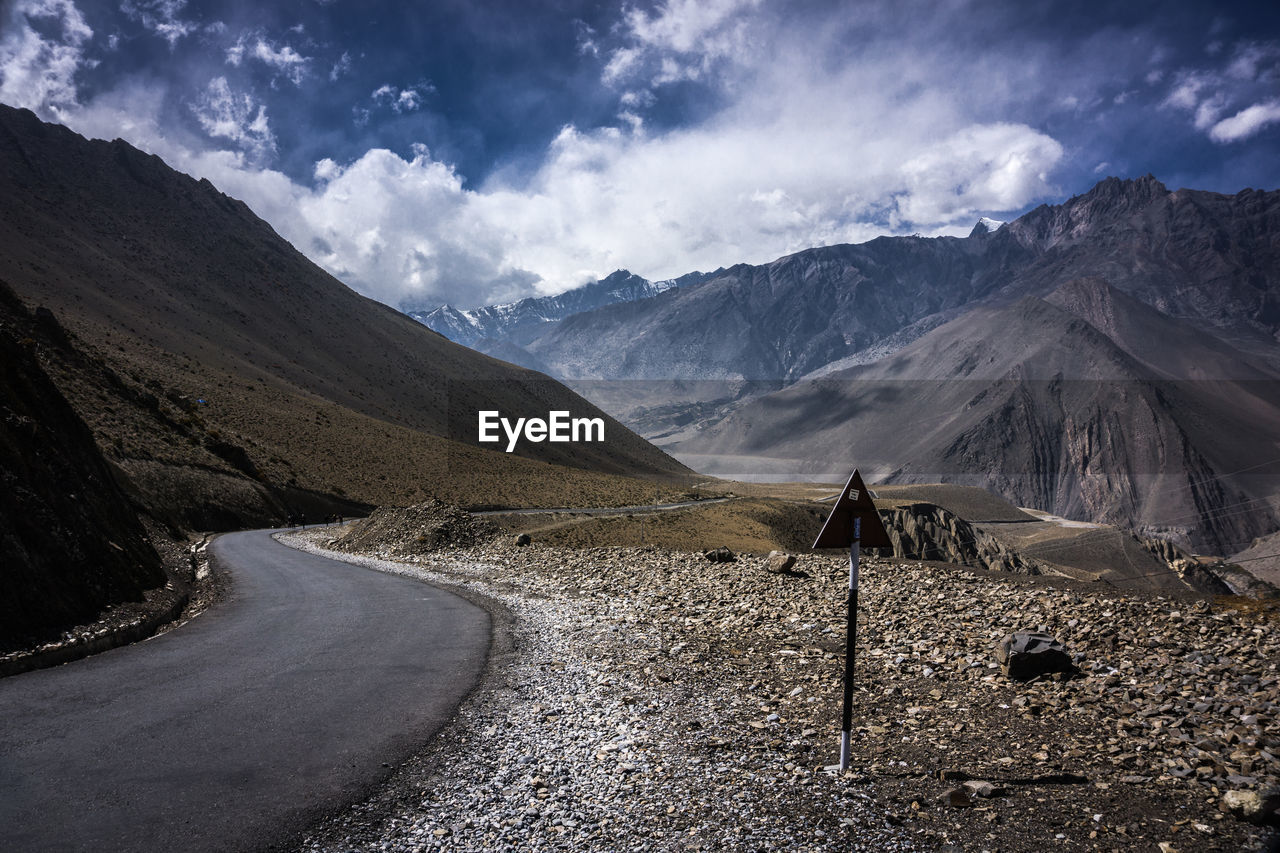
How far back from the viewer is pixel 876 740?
23.6ft

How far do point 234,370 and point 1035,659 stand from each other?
3668 inches

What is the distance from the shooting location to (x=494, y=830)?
5.57 metres

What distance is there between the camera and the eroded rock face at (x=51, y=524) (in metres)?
9.74

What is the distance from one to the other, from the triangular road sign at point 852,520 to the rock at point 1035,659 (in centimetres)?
331

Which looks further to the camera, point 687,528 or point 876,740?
point 687,528

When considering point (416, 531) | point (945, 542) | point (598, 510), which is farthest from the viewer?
point (945, 542)

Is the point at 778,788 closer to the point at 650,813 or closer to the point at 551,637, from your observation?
the point at 650,813

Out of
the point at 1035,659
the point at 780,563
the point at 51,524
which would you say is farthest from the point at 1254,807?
the point at 51,524

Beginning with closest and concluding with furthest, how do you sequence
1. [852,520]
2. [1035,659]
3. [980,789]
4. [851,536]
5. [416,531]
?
[980,789], [851,536], [852,520], [1035,659], [416,531]

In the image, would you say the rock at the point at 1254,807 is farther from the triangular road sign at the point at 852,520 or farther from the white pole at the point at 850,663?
the triangular road sign at the point at 852,520

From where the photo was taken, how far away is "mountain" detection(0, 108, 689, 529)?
47.7 m

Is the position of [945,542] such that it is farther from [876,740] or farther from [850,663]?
[850,663]

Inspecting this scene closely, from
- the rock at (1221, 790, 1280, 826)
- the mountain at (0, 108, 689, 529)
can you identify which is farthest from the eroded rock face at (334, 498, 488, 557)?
the rock at (1221, 790, 1280, 826)

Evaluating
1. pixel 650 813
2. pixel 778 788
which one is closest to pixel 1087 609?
pixel 778 788
